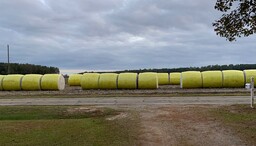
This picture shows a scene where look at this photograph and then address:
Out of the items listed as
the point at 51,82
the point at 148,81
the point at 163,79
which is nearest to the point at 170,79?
the point at 163,79

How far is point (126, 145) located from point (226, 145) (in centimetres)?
243

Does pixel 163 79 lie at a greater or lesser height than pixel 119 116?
greater

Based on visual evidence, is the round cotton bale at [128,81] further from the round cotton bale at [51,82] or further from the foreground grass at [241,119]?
the foreground grass at [241,119]

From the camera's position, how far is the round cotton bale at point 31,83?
120 ft

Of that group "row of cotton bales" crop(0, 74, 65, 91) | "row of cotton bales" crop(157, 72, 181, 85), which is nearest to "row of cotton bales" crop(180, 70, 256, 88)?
"row of cotton bales" crop(157, 72, 181, 85)

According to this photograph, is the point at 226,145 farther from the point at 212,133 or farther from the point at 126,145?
the point at 126,145


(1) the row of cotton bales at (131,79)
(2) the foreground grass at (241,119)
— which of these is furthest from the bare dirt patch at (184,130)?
(1) the row of cotton bales at (131,79)

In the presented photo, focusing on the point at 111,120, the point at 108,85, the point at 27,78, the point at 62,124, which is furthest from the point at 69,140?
the point at 27,78

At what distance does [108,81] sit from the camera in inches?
1394

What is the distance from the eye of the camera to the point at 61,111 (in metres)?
18.7

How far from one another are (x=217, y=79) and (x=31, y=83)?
15125 mm

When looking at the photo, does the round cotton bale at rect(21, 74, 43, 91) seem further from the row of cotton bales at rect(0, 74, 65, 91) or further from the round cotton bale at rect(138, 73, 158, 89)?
the round cotton bale at rect(138, 73, 158, 89)

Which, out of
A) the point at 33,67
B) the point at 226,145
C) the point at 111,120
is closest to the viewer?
the point at 226,145

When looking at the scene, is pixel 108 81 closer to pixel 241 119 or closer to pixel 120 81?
pixel 120 81
